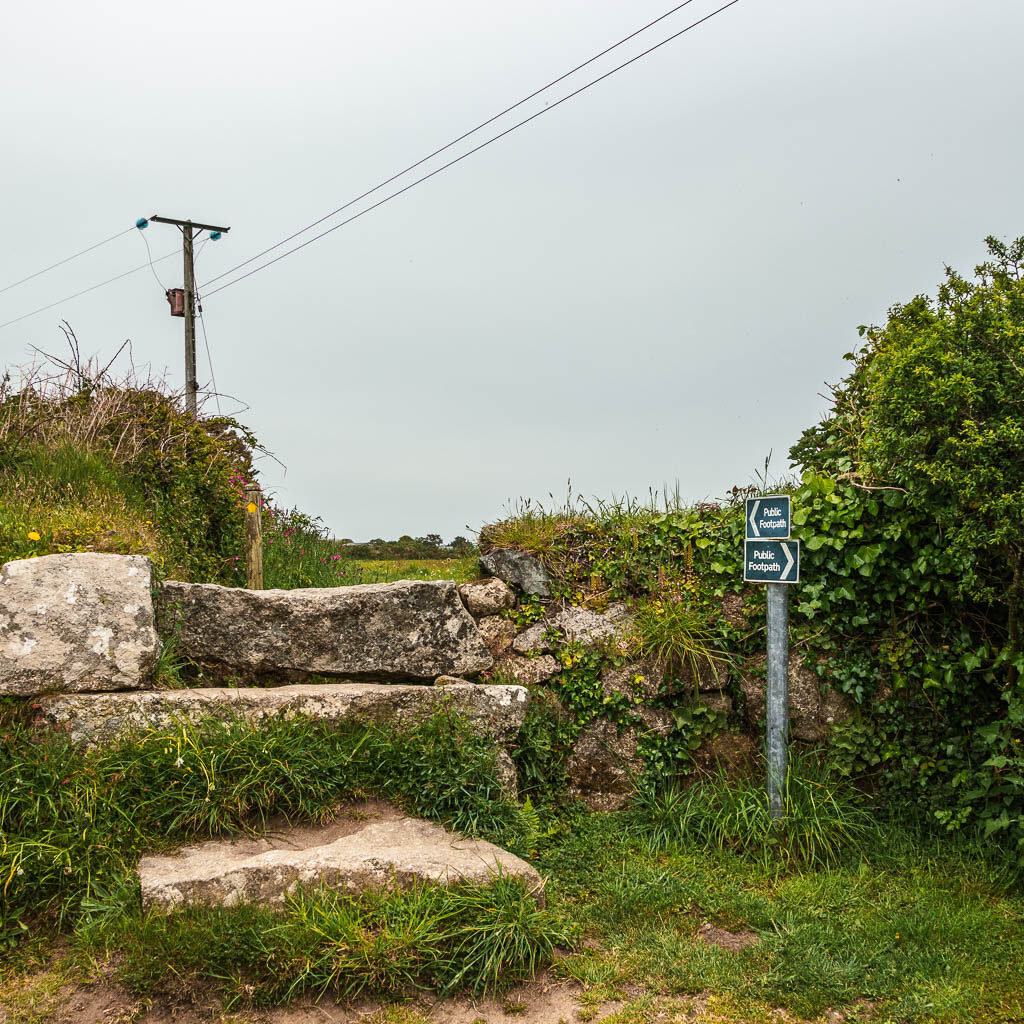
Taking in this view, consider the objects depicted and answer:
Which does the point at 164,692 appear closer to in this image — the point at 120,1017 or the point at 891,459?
the point at 120,1017

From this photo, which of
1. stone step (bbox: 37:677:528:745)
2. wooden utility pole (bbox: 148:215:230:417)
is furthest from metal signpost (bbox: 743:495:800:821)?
wooden utility pole (bbox: 148:215:230:417)

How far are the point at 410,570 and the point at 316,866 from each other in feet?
25.5

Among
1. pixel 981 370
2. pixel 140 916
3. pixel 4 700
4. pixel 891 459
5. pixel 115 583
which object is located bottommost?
pixel 140 916

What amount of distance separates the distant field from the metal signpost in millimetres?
3215

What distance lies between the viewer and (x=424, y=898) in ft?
14.2

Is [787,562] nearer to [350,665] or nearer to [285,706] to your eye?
[350,665]

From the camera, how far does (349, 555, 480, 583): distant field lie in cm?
909

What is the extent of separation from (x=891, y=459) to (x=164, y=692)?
5.24 m

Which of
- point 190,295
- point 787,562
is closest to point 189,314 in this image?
point 190,295

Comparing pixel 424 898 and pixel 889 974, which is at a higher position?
pixel 424 898

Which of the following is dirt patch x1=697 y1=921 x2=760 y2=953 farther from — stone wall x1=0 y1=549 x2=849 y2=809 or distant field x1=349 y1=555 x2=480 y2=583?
distant field x1=349 y1=555 x2=480 y2=583

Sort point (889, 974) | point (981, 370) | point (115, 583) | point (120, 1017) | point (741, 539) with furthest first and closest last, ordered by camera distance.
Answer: point (741, 539) → point (115, 583) → point (981, 370) → point (889, 974) → point (120, 1017)

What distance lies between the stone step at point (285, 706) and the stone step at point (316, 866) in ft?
2.90

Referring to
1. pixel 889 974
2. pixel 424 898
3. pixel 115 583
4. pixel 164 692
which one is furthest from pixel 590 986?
pixel 115 583
